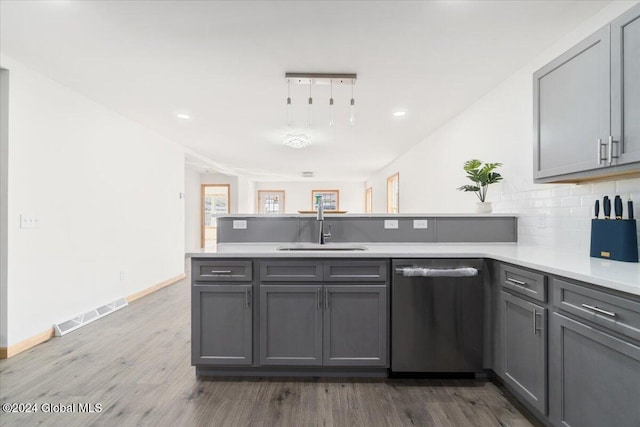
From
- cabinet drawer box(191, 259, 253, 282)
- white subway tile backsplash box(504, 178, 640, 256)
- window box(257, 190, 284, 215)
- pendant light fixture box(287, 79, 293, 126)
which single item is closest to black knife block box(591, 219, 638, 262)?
white subway tile backsplash box(504, 178, 640, 256)

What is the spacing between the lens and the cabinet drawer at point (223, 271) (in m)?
2.16

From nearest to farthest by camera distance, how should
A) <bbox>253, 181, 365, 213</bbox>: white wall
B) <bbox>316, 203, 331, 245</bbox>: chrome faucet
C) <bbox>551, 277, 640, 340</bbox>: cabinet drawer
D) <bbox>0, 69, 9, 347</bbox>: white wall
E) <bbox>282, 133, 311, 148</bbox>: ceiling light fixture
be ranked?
<bbox>551, 277, 640, 340</bbox>: cabinet drawer < <bbox>0, 69, 9, 347</bbox>: white wall < <bbox>316, 203, 331, 245</bbox>: chrome faucet < <bbox>282, 133, 311, 148</bbox>: ceiling light fixture < <bbox>253, 181, 365, 213</bbox>: white wall

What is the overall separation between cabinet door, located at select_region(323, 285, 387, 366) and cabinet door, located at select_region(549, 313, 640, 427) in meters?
0.96

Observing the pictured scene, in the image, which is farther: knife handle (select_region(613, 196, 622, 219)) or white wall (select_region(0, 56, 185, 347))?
white wall (select_region(0, 56, 185, 347))

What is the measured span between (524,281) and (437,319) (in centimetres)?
61

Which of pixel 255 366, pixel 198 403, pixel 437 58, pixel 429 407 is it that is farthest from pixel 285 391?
pixel 437 58

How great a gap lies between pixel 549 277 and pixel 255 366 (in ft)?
6.24

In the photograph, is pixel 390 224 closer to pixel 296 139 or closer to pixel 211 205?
pixel 296 139

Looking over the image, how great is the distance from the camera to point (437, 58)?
2.61m

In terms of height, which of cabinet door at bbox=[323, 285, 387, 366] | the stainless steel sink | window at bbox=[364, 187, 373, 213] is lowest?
cabinet door at bbox=[323, 285, 387, 366]

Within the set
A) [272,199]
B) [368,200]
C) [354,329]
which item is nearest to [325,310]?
[354,329]

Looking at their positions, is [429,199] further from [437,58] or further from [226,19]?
[226,19]

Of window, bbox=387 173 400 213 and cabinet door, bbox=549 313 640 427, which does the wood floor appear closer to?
cabinet door, bbox=549 313 640 427

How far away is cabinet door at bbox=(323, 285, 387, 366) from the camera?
2154 mm
